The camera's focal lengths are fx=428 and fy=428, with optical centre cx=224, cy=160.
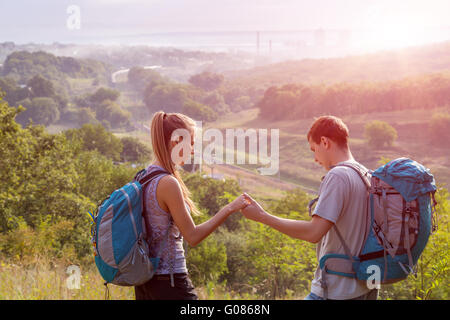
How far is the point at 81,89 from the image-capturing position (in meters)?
140

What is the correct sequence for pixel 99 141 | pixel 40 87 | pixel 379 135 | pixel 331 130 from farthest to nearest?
pixel 40 87 < pixel 379 135 < pixel 99 141 < pixel 331 130

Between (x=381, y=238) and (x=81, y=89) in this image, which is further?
(x=81, y=89)

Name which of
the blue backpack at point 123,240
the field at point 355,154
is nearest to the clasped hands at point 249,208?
the blue backpack at point 123,240

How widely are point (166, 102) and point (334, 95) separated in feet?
158

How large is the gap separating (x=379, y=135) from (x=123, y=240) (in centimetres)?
8073

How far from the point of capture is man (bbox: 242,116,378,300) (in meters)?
1.84

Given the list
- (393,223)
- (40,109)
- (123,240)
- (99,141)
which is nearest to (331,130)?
(393,223)

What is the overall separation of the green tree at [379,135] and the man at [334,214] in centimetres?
7856

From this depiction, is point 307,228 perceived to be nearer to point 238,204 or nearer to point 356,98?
point 238,204

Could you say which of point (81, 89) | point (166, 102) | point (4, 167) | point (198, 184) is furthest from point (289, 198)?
point (81, 89)

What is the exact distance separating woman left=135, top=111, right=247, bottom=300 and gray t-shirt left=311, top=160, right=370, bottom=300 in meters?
0.50

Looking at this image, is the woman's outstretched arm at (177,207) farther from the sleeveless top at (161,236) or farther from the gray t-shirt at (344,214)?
the gray t-shirt at (344,214)

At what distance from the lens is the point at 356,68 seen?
422 ft
